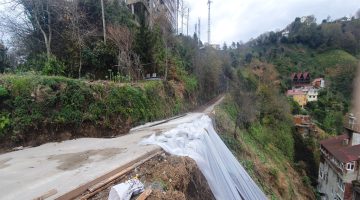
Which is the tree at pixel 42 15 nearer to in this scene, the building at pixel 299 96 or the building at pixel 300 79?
the building at pixel 299 96

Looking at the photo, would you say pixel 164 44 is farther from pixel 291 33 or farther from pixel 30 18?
pixel 291 33

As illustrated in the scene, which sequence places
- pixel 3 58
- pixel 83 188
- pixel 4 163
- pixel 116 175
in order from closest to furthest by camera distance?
pixel 83 188, pixel 116 175, pixel 4 163, pixel 3 58

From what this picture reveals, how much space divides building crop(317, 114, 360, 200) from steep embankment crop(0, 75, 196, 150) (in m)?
11.7

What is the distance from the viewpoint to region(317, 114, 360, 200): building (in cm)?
1509

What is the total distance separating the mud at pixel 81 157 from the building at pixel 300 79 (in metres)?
42.5

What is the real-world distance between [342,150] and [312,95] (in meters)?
21.1

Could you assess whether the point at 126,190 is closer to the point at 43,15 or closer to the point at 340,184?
the point at 43,15

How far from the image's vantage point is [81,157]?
18.1 ft

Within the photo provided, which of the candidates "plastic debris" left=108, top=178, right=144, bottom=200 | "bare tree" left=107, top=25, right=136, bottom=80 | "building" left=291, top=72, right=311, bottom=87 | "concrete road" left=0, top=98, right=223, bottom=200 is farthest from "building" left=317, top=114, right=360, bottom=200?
"building" left=291, top=72, right=311, bottom=87

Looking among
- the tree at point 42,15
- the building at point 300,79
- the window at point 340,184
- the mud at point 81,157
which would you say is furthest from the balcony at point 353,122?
the building at point 300,79

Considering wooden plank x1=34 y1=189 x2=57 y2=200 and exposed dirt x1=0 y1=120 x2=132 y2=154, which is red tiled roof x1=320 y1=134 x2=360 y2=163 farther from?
wooden plank x1=34 y1=189 x2=57 y2=200

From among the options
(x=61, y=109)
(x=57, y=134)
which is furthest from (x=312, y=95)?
(x=57, y=134)

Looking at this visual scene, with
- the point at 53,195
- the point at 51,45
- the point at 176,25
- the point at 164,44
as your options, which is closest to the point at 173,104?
the point at 164,44

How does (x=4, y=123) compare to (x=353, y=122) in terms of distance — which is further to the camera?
(x=353, y=122)
